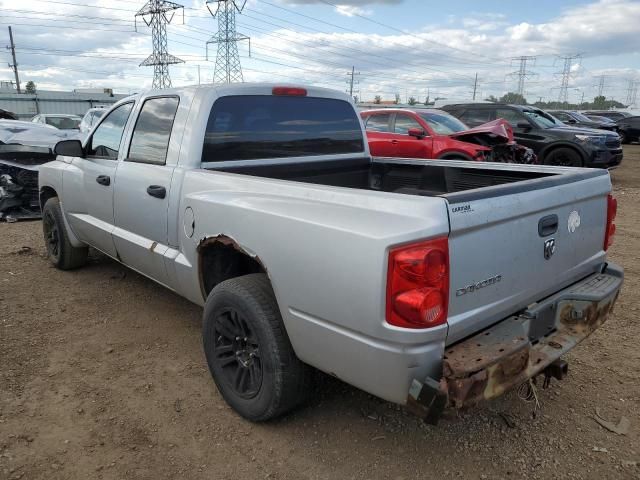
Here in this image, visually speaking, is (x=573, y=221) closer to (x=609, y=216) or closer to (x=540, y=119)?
(x=609, y=216)

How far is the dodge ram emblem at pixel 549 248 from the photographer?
245cm

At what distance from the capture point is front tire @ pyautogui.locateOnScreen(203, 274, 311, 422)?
253 cm

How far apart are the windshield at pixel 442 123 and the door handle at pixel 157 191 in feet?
24.4

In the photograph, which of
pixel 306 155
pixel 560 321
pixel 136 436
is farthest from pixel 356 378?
pixel 306 155

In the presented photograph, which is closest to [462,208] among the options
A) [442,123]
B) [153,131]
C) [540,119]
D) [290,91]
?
[290,91]

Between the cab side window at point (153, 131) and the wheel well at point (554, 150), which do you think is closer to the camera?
the cab side window at point (153, 131)

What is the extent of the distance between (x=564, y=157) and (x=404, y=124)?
431 cm

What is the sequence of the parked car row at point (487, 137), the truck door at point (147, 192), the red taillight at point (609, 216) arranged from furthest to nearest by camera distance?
the parked car row at point (487, 137) → the truck door at point (147, 192) → the red taillight at point (609, 216)

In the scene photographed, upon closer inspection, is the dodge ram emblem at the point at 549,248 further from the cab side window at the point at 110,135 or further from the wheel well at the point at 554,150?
the wheel well at the point at 554,150

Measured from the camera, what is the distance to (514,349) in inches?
84.0

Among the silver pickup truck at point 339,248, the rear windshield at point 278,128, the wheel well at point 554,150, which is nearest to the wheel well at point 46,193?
the silver pickup truck at point 339,248

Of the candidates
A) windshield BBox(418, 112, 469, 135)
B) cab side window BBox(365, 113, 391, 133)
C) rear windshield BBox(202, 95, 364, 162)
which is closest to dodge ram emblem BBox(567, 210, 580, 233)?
rear windshield BBox(202, 95, 364, 162)

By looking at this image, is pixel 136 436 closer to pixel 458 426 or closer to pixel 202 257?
pixel 202 257

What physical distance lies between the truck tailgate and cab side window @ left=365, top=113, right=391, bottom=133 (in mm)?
7824
